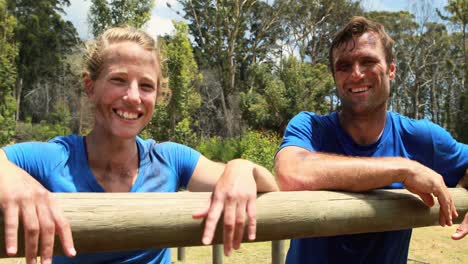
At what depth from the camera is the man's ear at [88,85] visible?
1434mm

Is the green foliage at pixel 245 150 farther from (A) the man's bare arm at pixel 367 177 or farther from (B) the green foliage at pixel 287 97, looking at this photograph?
(A) the man's bare arm at pixel 367 177

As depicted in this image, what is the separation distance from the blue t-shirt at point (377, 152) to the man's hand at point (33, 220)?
2.86 ft

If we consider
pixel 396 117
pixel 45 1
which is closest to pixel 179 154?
pixel 396 117

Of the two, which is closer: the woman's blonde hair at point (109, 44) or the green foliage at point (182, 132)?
the woman's blonde hair at point (109, 44)

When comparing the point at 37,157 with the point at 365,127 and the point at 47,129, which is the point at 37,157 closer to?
the point at 365,127

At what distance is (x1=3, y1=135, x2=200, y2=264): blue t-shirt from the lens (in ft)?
4.05

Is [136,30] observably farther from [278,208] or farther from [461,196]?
[461,196]

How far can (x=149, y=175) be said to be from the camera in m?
1.38

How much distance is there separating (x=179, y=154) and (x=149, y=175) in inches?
4.6

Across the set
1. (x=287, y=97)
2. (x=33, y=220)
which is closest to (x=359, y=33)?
(x=33, y=220)

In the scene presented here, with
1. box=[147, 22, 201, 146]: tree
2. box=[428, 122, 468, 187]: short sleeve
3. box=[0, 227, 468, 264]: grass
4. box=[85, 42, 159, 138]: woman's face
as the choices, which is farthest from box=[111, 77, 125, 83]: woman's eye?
box=[147, 22, 201, 146]: tree

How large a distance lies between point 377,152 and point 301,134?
28cm

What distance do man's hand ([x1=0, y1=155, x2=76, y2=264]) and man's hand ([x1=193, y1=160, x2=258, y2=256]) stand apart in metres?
0.25

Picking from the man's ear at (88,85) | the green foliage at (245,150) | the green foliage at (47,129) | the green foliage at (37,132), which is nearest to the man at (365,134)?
the man's ear at (88,85)
